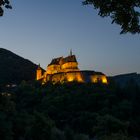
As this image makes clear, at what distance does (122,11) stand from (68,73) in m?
111

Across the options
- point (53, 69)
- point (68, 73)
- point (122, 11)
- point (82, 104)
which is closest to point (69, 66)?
point (53, 69)

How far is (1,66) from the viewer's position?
19812cm

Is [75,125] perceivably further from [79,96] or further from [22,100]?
[22,100]

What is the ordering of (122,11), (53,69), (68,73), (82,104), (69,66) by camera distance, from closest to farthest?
1. (122,11)
2. (82,104)
3. (68,73)
4. (69,66)
5. (53,69)

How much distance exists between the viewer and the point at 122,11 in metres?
7.27

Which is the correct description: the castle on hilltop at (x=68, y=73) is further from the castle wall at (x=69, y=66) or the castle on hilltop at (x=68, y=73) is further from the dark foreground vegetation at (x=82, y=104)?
the dark foreground vegetation at (x=82, y=104)

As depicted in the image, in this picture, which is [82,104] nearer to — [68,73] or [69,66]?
[68,73]

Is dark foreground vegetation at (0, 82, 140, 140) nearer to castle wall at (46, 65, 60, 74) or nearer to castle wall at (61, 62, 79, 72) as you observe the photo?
castle wall at (46, 65, 60, 74)

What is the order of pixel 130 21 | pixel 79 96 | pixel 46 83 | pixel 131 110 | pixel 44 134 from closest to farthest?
1. pixel 130 21
2. pixel 44 134
3. pixel 131 110
4. pixel 79 96
5. pixel 46 83

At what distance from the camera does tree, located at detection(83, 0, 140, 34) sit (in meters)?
7.11

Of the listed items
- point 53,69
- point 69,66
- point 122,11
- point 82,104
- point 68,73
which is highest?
point 69,66

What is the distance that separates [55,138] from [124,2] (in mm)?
38123

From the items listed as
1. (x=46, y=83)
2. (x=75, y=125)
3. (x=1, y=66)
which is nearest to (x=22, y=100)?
(x=46, y=83)

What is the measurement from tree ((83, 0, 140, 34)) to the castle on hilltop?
107 metres
